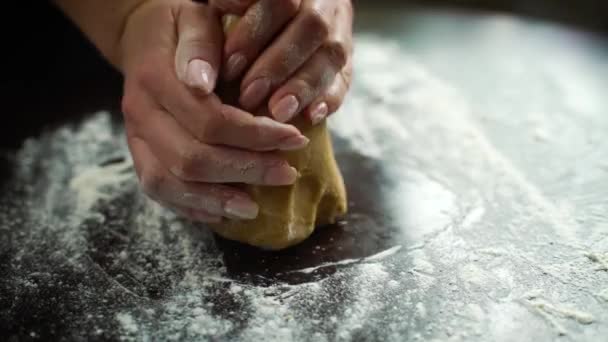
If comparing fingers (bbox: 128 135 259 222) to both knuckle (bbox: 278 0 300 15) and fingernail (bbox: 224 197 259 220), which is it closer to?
fingernail (bbox: 224 197 259 220)

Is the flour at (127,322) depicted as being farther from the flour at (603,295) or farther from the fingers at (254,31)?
the flour at (603,295)

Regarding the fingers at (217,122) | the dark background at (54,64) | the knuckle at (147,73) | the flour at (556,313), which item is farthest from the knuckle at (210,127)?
the dark background at (54,64)

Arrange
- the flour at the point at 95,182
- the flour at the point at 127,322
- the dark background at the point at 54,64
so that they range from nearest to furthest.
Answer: the flour at the point at 127,322 < the flour at the point at 95,182 < the dark background at the point at 54,64

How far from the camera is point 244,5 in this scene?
0.82m

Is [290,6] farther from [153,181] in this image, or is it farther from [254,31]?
[153,181]

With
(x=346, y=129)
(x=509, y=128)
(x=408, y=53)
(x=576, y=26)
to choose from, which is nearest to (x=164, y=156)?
(x=346, y=129)

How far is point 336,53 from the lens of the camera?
858 mm

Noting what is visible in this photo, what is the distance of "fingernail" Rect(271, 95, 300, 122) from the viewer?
0.79 m

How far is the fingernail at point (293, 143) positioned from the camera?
0.78 metres

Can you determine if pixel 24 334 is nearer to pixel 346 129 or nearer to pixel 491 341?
pixel 491 341

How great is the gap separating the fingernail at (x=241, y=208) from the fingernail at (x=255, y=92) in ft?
0.41

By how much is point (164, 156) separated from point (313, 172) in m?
0.21

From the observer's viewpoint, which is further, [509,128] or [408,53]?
[408,53]

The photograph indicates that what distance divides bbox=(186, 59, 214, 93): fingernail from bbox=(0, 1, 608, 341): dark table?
249 mm
